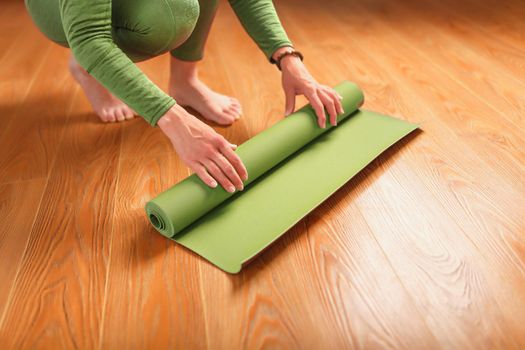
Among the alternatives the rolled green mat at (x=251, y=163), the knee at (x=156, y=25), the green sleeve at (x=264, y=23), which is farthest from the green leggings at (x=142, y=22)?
the rolled green mat at (x=251, y=163)

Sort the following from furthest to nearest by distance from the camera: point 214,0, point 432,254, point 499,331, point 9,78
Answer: point 9,78 → point 214,0 → point 432,254 → point 499,331

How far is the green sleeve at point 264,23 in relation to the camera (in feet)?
4.07

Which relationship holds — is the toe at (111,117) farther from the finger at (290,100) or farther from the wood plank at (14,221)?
the finger at (290,100)

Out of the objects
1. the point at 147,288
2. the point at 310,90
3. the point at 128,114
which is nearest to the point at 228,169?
the point at 147,288

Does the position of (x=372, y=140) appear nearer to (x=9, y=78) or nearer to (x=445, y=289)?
(x=445, y=289)

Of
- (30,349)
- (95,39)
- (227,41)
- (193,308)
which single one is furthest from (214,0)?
(30,349)

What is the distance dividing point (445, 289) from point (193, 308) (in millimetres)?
448

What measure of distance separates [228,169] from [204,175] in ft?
0.17

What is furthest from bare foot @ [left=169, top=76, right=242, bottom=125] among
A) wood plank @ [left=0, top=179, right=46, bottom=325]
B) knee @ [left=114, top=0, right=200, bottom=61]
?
wood plank @ [left=0, top=179, right=46, bottom=325]

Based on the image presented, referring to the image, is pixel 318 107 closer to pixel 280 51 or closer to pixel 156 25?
pixel 280 51

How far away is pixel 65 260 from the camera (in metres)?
0.92

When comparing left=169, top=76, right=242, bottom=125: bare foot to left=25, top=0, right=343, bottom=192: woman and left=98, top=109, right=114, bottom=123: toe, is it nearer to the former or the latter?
left=25, top=0, right=343, bottom=192: woman

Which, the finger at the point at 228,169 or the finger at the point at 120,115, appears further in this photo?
the finger at the point at 120,115

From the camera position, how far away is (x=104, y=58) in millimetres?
905
